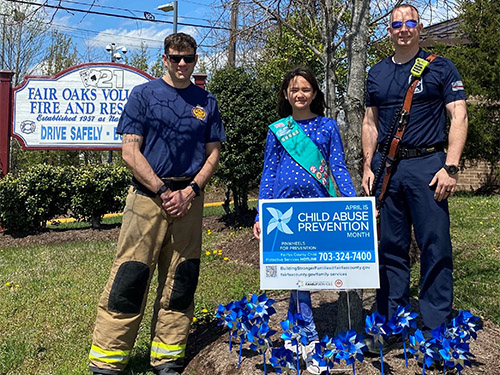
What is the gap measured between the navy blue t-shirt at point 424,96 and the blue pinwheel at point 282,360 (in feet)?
4.74

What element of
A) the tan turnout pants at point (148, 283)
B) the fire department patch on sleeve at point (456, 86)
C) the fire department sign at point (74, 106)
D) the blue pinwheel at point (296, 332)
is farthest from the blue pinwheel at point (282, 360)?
the fire department sign at point (74, 106)

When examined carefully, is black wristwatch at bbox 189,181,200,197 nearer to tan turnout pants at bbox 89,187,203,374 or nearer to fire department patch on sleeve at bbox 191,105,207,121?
tan turnout pants at bbox 89,187,203,374

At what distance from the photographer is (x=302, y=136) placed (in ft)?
10.2

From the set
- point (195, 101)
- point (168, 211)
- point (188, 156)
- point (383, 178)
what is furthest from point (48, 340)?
point (383, 178)

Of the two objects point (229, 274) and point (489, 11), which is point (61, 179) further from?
point (489, 11)

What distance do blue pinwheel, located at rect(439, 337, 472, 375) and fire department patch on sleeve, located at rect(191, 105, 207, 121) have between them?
Answer: 6.57ft

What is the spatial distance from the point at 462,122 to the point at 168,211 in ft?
6.13

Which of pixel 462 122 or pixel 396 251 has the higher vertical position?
pixel 462 122

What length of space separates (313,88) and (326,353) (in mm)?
1600

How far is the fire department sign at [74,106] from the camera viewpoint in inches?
389

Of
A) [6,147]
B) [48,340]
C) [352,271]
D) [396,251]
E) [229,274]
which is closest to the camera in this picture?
[352,271]

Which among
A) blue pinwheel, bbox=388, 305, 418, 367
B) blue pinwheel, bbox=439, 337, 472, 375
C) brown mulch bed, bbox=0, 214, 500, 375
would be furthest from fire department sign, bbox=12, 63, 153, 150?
blue pinwheel, bbox=439, 337, 472, 375

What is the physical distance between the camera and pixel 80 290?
5344 millimetres

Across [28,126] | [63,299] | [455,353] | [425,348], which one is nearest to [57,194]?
[28,126]
